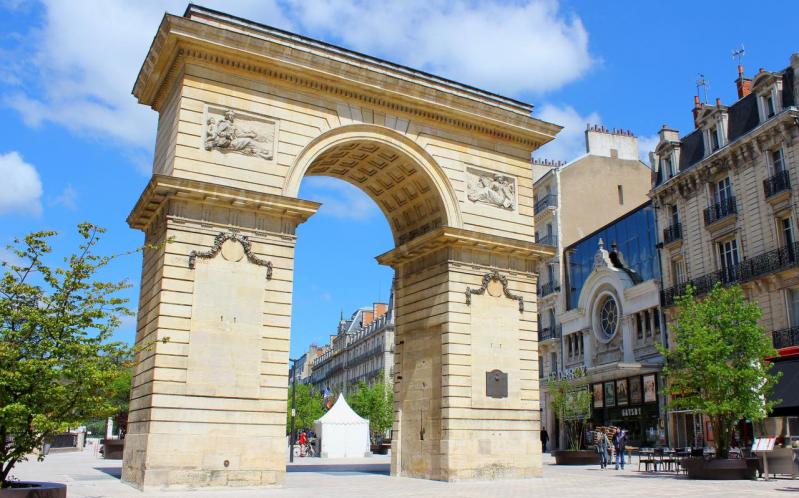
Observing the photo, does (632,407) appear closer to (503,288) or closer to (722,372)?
(722,372)

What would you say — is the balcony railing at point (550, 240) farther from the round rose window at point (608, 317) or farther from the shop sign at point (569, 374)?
the shop sign at point (569, 374)

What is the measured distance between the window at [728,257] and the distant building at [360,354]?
4183 centimetres

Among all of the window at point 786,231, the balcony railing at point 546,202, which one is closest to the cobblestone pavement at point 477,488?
the window at point 786,231

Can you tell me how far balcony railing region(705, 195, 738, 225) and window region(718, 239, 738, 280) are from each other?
3.93 ft

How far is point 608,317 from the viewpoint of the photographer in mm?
45375

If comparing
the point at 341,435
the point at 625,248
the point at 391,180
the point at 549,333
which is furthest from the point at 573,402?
the point at 391,180

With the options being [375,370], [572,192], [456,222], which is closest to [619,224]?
[572,192]

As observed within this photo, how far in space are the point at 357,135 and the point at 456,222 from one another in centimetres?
397

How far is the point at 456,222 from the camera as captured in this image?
75.4 feet

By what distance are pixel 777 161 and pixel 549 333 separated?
22327mm

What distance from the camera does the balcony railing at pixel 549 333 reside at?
1997 inches

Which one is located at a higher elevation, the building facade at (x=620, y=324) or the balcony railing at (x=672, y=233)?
the balcony railing at (x=672, y=233)

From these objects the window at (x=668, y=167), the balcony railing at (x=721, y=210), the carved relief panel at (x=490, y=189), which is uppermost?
the window at (x=668, y=167)

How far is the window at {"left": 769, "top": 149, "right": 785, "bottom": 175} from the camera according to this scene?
32.2 m
